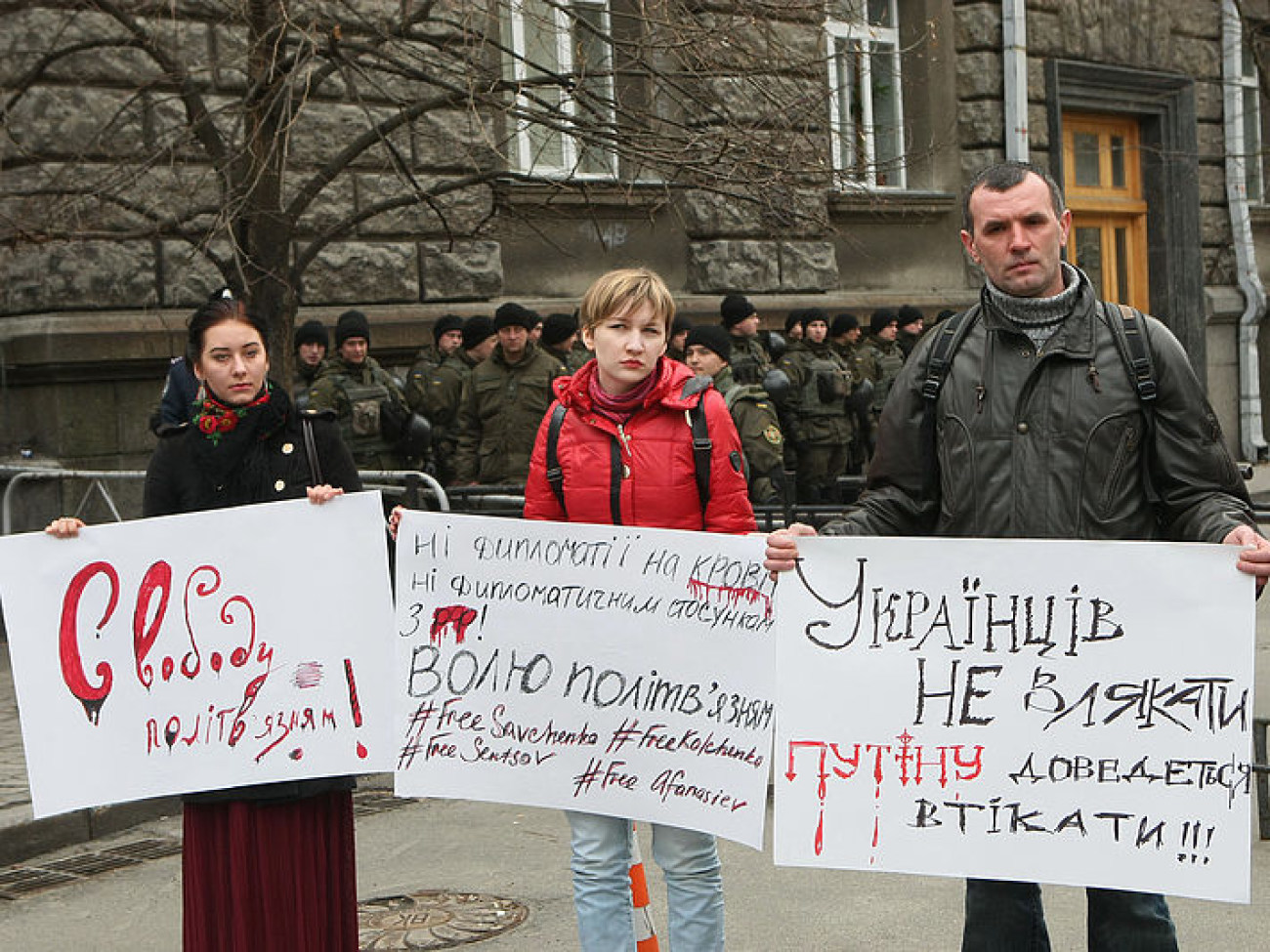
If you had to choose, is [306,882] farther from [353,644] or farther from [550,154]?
[550,154]

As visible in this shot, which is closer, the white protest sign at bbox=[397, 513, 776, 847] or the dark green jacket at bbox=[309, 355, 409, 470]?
the white protest sign at bbox=[397, 513, 776, 847]

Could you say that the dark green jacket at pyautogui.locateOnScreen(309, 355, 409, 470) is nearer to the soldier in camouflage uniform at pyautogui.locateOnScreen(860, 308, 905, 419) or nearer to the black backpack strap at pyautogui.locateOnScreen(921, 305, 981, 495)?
the soldier in camouflage uniform at pyautogui.locateOnScreen(860, 308, 905, 419)

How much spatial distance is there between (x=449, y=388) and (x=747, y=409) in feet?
9.73

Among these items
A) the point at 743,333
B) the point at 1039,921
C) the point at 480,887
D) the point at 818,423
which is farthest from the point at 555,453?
the point at 818,423

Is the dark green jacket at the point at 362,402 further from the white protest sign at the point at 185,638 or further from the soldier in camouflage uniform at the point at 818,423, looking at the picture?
the white protest sign at the point at 185,638

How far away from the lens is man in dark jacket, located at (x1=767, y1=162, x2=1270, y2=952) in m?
3.67

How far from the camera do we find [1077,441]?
367 centimetres

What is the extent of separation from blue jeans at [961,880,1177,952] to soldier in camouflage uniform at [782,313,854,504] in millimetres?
9720

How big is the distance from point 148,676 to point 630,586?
1.23 metres

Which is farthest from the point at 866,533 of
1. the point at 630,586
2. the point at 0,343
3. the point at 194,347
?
the point at 0,343

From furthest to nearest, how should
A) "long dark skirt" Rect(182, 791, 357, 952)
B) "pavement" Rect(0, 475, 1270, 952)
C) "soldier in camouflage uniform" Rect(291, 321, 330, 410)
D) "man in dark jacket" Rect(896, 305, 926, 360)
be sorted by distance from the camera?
"man in dark jacket" Rect(896, 305, 926, 360) → "soldier in camouflage uniform" Rect(291, 321, 330, 410) → "pavement" Rect(0, 475, 1270, 952) → "long dark skirt" Rect(182, 791, 357, 952)

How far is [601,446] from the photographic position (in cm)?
442

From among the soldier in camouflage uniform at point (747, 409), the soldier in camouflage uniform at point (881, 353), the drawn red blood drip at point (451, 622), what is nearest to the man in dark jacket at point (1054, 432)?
the drawn red blood drip at point (451, 622)

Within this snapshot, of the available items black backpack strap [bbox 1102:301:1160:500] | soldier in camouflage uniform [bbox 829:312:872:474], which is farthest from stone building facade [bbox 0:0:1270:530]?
black backpack strap [bbox 1102:301:1160:500]
